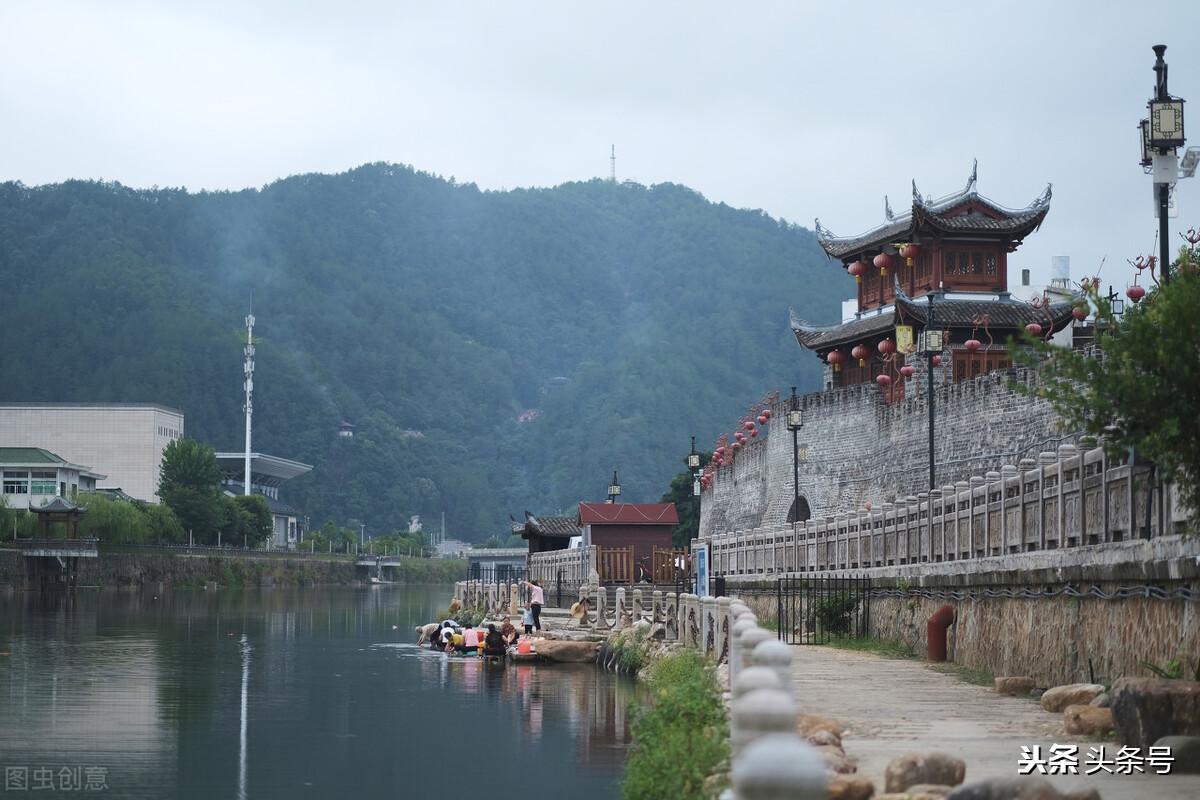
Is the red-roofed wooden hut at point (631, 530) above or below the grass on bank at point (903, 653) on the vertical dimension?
above

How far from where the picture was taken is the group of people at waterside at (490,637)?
4062 centimetres

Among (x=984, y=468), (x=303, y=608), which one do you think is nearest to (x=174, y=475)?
(x=303, y=608)

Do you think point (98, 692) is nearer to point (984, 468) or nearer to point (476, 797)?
point (476, 797)

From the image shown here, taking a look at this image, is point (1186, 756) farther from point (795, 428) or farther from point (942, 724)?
point (795, 428)

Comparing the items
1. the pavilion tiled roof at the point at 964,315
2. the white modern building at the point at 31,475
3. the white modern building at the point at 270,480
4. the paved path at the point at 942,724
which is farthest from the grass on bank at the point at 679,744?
the white modern building at the point at 270,480

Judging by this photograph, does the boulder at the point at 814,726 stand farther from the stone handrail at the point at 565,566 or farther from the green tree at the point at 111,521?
the green tree at the point at 111,521

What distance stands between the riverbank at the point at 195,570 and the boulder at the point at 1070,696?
80.1 m

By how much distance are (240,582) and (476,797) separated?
102419 millimetres

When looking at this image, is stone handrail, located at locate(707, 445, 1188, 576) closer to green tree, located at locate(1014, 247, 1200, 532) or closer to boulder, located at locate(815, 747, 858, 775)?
green tree, located at locate(1014, 247, 1200, 532)

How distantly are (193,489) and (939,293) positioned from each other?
78637 mm

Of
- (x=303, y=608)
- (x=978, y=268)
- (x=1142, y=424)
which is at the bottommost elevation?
(x=303, y=608)

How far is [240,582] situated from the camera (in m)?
118

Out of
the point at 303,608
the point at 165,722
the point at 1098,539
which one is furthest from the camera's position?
the point at 303,608

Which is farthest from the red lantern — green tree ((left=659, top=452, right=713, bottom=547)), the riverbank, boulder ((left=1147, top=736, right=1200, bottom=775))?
the riverbank
